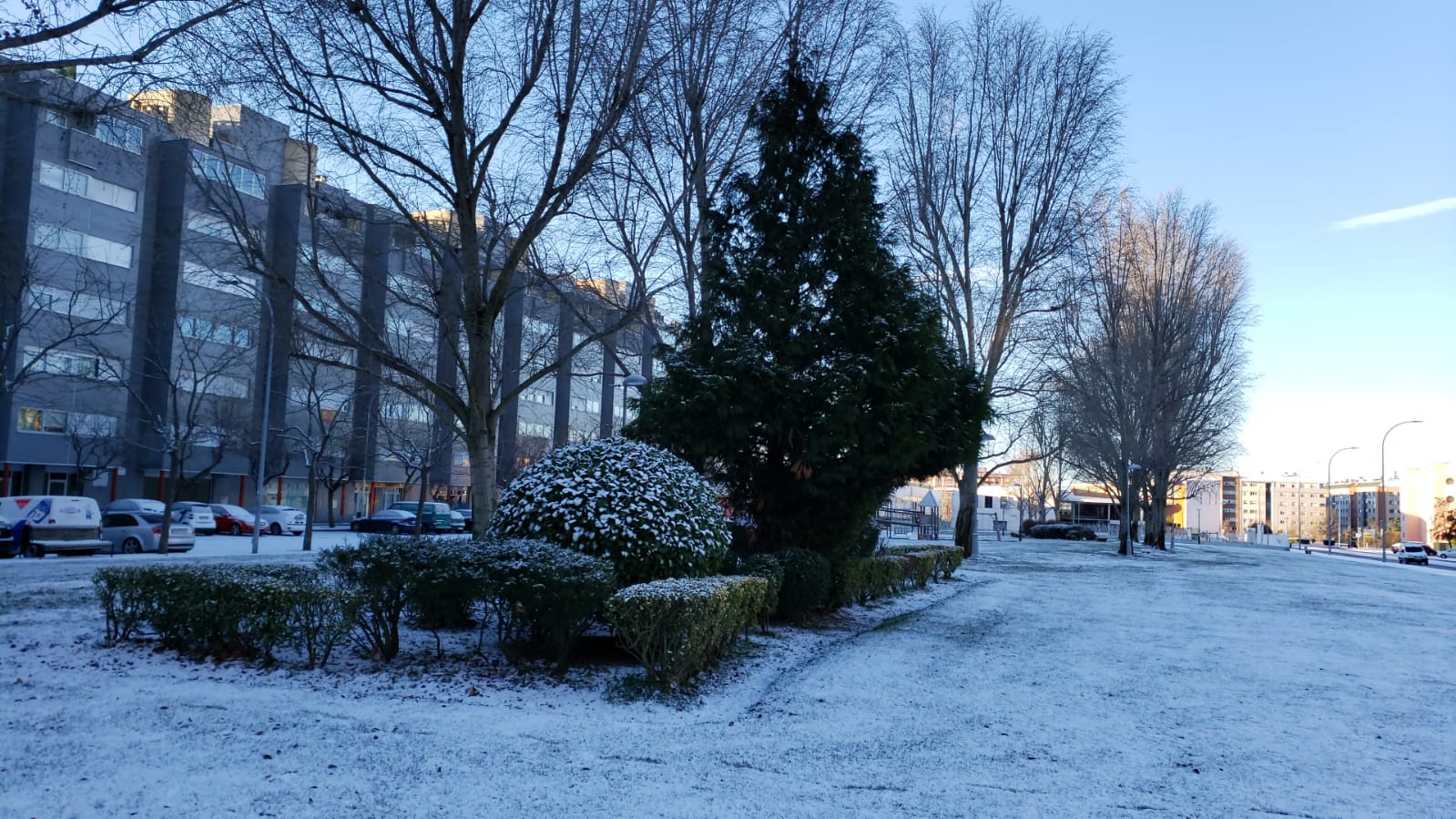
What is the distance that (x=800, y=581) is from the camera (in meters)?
12.5

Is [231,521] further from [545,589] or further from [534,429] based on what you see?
[545,589]

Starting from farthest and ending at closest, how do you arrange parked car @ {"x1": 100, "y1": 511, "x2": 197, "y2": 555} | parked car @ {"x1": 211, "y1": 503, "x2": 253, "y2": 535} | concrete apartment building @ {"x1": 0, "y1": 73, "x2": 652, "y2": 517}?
parked car @ {"x1": 211, "y1": 503, "x2": 253, "y2": 535} < concrete apartment building @ {"x1": 0, "y1": 73, "x2": 652, "y2": 517} < parked car @ {"x1": 100, "y1": 511, "x2": 197, "y2": 555}

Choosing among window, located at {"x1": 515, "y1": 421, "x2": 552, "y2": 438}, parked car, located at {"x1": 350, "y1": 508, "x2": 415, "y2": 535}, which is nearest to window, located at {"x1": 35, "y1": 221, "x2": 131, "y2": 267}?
parked car, located at {"x1": 350, "y1": 508, "x2": 415, "y2": 535}

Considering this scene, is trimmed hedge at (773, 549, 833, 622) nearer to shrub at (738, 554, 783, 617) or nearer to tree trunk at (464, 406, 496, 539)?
shrub at (738, 554, 783, 617)

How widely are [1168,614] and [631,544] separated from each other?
1077 cm

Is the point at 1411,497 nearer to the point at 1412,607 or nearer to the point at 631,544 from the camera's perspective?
the point at 1412,607

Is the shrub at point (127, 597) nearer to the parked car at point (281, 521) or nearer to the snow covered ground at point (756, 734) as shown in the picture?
the snow covered ground at point (756, 734)

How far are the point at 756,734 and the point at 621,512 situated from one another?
3.41m

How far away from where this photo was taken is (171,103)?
9.54m

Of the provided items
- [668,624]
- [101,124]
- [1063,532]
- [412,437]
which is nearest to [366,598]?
[668,624]

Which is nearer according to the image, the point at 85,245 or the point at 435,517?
the point at 85,245

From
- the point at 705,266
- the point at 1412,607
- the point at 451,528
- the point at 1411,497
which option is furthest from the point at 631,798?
the point at 1411,497

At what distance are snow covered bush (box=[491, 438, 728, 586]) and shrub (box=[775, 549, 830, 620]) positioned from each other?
1.94 m

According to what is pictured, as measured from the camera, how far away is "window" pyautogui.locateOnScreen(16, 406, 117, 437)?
40.6 meters
